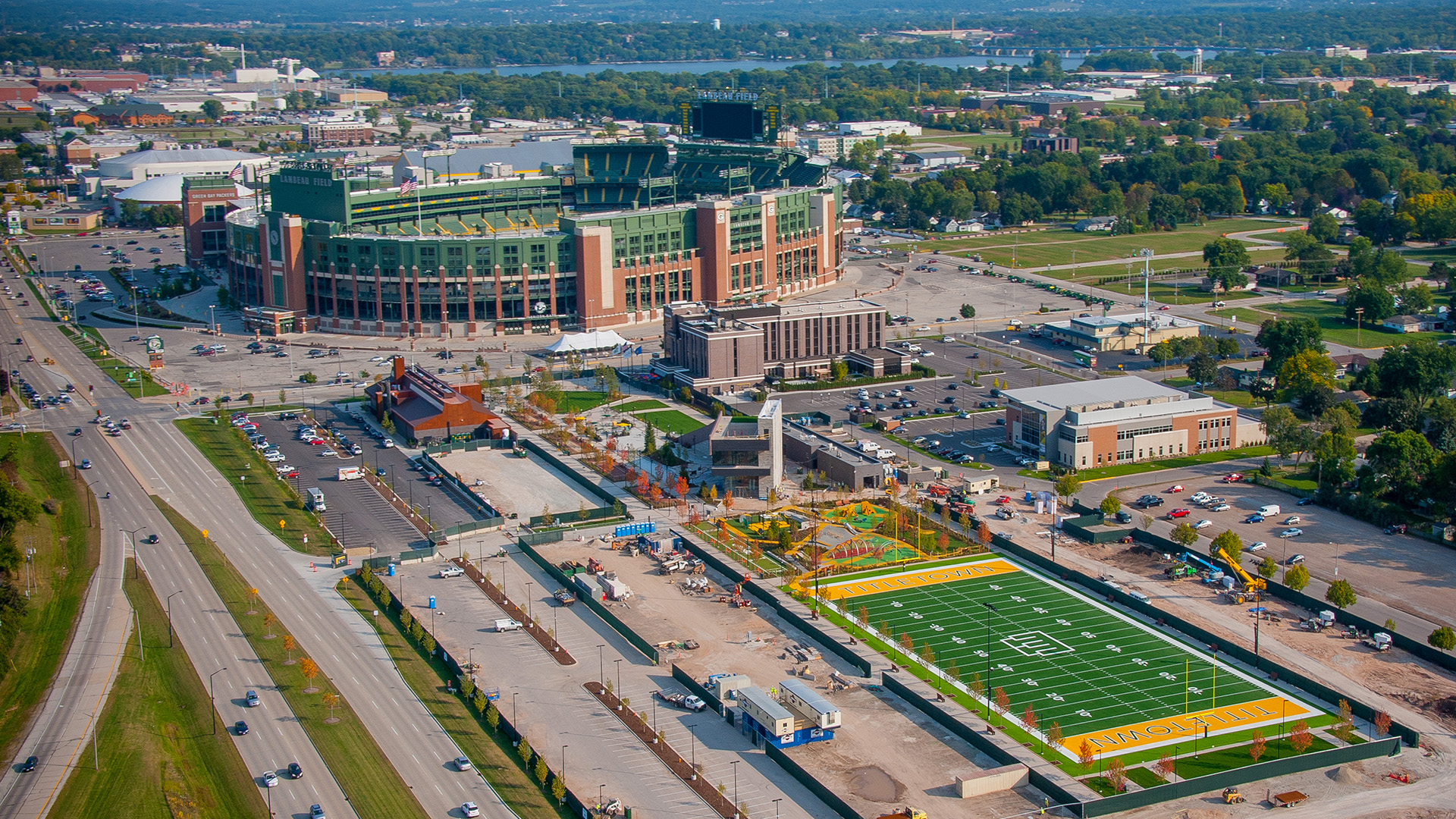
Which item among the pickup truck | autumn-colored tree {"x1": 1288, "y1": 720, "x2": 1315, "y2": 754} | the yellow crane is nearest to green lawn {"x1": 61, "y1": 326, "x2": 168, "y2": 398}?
the pickup truck

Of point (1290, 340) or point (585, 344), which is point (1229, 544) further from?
point (585, 344)

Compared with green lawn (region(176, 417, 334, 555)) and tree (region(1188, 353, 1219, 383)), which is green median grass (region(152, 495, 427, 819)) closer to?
green lawn (region(176, 417, 334, 555))

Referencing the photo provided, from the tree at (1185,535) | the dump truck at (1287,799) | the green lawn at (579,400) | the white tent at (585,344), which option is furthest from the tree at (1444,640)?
the white tent at (585,344)

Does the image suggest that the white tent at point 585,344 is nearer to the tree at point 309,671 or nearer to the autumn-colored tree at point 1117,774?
the tree at point 309,671

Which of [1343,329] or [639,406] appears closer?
[639,406]

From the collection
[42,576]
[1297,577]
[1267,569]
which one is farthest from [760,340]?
[42,576]

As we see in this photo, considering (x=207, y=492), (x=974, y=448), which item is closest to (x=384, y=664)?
(x=207, y=492)

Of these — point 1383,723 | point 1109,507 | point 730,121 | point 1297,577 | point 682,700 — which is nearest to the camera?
point 1383,723
